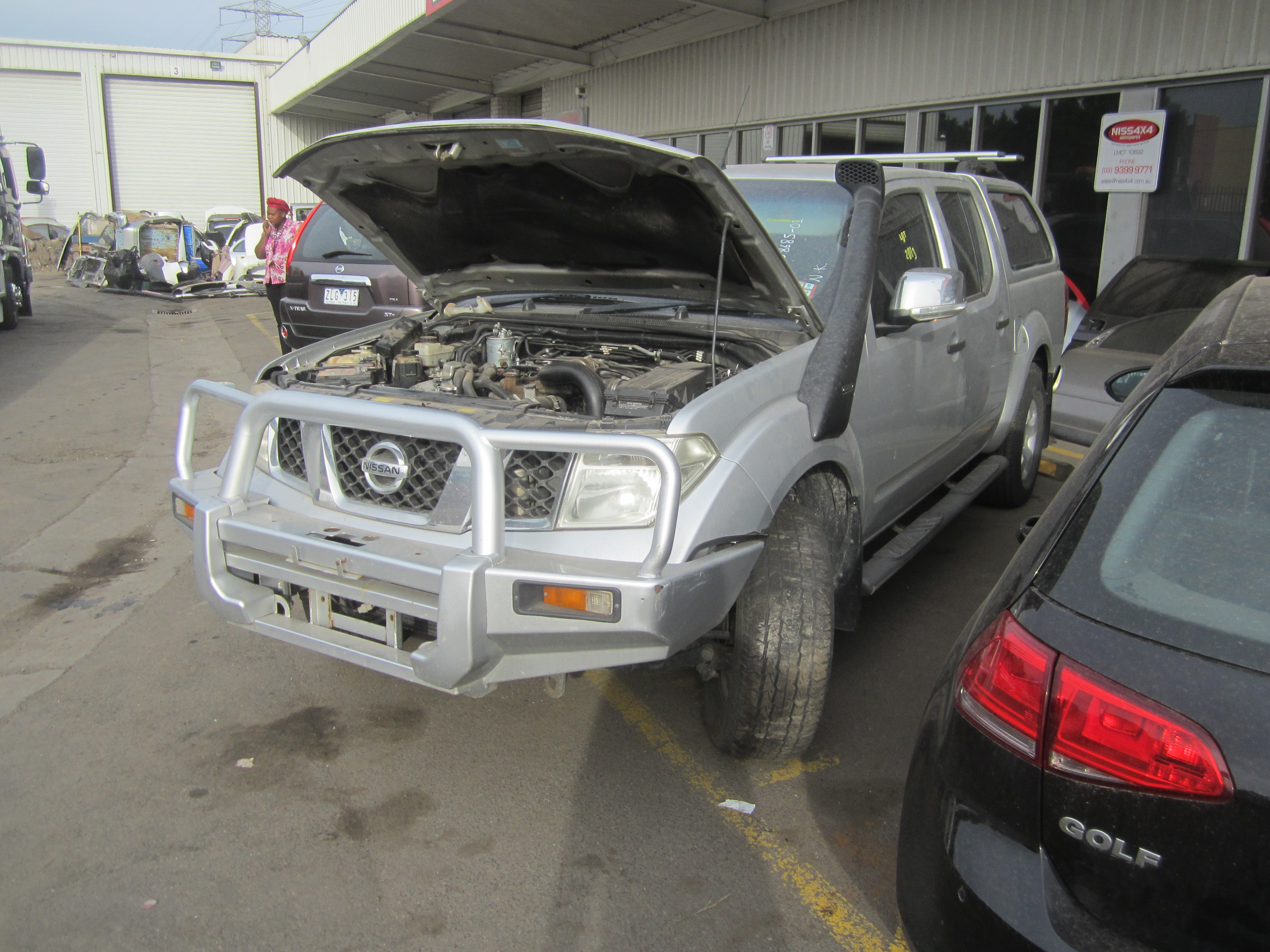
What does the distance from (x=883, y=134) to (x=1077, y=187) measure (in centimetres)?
A: 296

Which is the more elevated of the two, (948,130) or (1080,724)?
(948,130)

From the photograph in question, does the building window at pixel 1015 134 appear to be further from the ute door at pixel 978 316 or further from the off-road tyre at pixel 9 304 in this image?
the off-road tyre at pixel 9 304

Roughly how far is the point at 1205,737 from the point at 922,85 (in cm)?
1167

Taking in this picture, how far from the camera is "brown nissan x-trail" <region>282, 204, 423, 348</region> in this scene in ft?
25.5

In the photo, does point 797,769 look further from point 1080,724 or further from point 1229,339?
point 1229,339

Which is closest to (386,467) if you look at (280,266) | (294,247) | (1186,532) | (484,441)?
(484,441)

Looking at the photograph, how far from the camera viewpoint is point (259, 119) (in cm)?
3369

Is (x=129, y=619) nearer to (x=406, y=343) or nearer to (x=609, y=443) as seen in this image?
(x=406, y=343)

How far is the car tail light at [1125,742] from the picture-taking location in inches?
55.5

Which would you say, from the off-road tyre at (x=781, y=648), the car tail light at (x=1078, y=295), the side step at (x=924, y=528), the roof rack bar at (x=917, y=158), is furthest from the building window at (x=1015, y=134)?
the off-road tyre at (x=781, y=648)

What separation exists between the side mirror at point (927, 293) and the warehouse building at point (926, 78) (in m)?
1.09

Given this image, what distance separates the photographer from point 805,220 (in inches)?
150

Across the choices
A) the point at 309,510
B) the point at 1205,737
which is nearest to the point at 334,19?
the point at 309,510

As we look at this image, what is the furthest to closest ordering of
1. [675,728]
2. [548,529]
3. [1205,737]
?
[675,728]
[548,529]
[1205,737]
